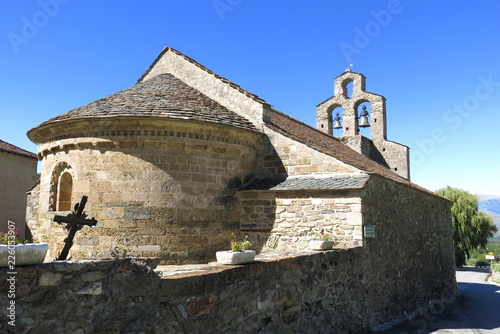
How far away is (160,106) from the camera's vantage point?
29.1 ft

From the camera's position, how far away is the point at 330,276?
277 inches

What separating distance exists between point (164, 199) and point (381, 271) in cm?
515

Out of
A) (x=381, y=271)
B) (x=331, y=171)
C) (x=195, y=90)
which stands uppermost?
(x=195, y=90)

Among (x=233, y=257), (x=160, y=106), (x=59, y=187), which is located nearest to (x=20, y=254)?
(x=233, y=257)

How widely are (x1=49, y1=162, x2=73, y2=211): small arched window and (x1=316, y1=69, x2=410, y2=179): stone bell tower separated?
1247 centimetres

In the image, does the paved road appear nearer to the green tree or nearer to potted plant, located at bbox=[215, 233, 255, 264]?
potted plant, located at bbox=[215, 233, 255, 264]

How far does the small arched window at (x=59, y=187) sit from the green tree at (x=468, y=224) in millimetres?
30133

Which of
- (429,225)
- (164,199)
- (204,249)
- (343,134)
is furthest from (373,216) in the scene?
(343,134)

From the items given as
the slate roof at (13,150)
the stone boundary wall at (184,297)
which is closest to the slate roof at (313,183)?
the stone boundary wall at (184,297)

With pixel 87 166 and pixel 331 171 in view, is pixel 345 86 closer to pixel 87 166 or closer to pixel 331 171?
pixel 331 171

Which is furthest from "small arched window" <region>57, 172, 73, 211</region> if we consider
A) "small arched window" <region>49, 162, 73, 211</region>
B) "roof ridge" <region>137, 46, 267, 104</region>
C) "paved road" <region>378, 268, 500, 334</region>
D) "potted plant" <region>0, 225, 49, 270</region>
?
"paved road" <region>378, 268, 500, 334</region>

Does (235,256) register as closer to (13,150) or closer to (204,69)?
(204,69)

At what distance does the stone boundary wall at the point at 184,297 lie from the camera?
308cm

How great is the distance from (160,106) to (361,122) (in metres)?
12.0
